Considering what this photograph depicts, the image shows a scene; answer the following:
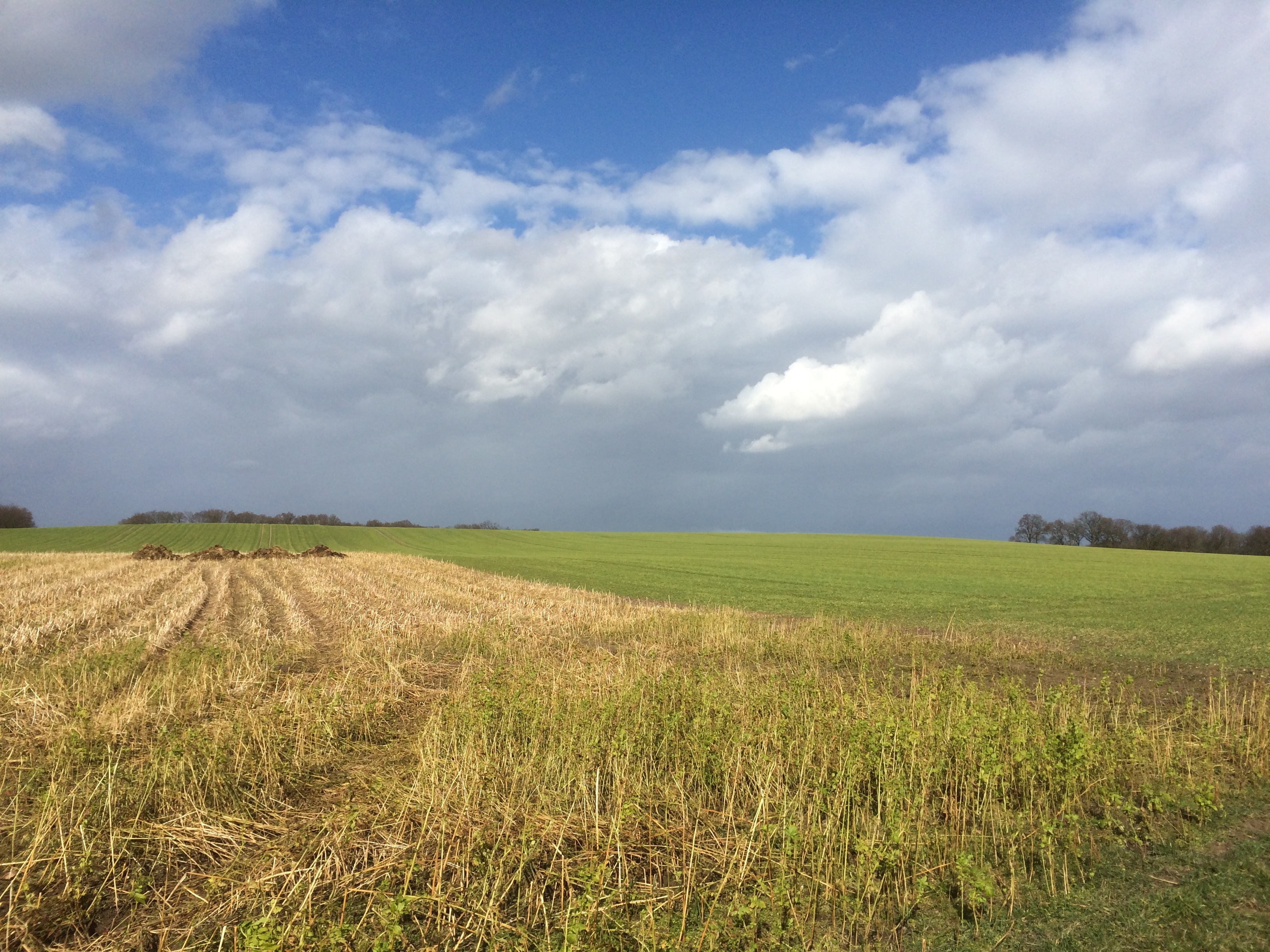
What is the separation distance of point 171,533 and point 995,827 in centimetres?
10377

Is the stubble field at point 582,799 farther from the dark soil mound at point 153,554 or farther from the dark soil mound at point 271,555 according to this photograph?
the dark soil mound at point 271,555

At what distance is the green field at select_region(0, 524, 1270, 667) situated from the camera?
22578mm

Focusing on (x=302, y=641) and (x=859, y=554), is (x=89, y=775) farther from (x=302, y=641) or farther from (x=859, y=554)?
(x=859, y=554)

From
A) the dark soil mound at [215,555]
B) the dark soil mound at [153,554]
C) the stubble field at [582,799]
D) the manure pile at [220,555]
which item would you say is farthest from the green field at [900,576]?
the dark soil mound at [153,554]

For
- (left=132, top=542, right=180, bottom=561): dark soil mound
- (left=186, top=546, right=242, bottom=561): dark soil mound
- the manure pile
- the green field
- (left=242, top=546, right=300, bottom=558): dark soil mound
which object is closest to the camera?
the green field

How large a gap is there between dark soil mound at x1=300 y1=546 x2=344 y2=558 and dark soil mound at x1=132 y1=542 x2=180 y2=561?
350 inches

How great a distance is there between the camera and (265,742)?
8500 millimetres

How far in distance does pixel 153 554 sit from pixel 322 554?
37.5 feet

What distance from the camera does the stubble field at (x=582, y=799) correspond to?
17.5 ft

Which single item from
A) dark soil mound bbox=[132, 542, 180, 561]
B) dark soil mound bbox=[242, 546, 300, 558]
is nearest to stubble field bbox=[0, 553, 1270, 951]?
dark soil mound bbox=[132, 542, 180, 561]

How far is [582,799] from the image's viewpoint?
23.1 feet

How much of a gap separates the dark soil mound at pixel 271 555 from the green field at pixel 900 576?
42.4 ft

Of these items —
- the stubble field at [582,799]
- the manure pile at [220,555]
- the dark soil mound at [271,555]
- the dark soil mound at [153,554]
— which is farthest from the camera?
the dark soil mound at [271,555]

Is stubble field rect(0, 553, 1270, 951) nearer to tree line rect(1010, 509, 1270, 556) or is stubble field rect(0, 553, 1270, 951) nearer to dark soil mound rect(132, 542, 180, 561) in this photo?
dark soil mound rect(132, 542, 180, 561)
